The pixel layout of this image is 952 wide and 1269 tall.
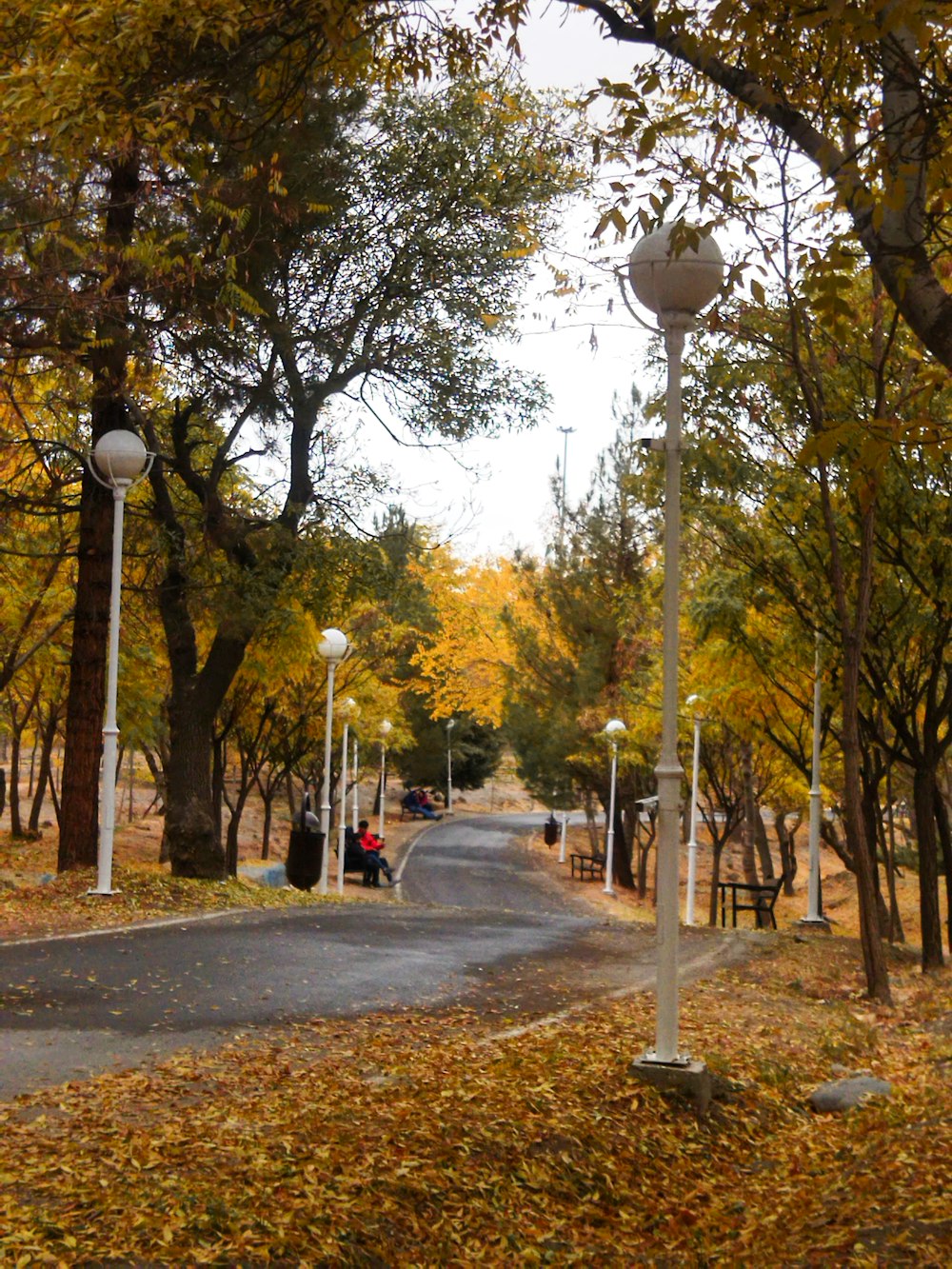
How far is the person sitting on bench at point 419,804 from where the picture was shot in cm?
6034

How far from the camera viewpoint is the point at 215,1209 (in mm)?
4316

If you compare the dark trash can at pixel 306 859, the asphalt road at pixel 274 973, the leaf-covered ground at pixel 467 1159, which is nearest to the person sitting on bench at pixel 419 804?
the dark trash can at pixel 306 859

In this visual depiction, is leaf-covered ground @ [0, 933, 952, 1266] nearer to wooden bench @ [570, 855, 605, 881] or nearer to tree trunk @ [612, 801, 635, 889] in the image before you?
tree trunk @ [612, 801, 635, 889]

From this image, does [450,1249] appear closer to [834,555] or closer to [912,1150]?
[912,1150]

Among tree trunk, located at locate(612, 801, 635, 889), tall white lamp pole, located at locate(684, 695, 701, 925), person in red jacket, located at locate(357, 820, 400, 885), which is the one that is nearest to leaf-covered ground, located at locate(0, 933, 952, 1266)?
tall white lamp pole, located at locate(684, 695, 701, 925)

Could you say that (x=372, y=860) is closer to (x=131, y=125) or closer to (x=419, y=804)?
(x=131, y=125)

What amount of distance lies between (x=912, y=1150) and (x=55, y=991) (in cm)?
452

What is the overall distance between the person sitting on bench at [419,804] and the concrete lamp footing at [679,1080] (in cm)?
5409

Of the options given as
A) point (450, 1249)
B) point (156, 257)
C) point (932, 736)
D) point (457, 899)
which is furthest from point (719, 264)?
point (457, 899)

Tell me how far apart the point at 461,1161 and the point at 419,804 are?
55729mm

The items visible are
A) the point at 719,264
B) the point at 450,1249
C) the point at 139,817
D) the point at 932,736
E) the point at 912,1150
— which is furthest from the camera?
the point at 139,817

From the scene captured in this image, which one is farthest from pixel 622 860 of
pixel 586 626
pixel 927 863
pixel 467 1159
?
pixel 467 1159

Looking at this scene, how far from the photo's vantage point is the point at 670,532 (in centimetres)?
661

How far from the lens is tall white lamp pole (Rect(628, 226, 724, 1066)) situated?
20.9 ft
